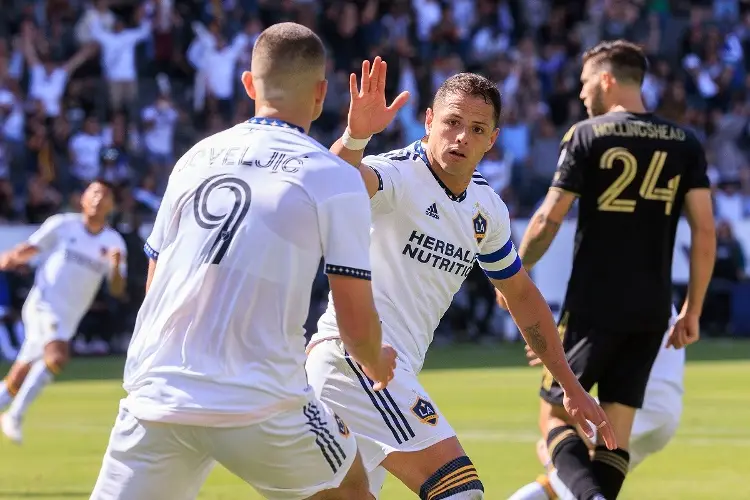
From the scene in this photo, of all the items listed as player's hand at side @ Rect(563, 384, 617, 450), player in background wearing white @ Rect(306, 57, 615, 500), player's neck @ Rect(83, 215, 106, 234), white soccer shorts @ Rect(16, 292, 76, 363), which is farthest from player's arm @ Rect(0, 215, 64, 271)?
player's hand at side @ Rect(563, 384, 617, 450)

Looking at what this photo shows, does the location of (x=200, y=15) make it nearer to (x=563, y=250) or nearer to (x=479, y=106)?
(x=563, y=250)

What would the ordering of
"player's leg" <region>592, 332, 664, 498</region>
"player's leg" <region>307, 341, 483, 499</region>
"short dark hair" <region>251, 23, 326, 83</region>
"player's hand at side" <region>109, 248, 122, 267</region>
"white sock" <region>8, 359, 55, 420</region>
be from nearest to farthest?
"short dark hair" <region>251, 23, 326, 83</region> → "player's leg" <region>307, 341, 483, 499</region> → "player's leg" <region>592, 332, 664, 498</region> → "white sock" <region>8, 359, 55, 420</region> → "player's hand at side" <region>109, 248, 122, 267</region>

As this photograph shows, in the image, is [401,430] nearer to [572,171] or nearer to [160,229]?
[160,229]

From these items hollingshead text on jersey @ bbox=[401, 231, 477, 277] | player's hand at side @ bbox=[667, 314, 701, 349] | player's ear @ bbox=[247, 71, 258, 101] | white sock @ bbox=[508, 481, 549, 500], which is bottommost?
white sock @ bbox=[508, 481, 549, 500]

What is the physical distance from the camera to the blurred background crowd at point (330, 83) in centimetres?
2306

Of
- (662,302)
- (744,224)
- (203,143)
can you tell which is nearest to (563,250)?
(744,224)

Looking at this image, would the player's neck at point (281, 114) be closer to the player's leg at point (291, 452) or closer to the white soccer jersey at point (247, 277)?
the white soccer jersey at point (247, 277)

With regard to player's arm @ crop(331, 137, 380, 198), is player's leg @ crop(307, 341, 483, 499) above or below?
below

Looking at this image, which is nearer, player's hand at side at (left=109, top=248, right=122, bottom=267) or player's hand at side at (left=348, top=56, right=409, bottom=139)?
player's hand at side at (left=348, top=56, right=409, bottom=139)

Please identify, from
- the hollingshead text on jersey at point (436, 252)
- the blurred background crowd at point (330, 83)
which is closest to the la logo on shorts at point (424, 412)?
the hollingshead text on jersey at point (436, 252)

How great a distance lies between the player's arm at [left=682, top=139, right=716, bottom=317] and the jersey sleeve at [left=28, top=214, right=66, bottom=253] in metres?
8.12

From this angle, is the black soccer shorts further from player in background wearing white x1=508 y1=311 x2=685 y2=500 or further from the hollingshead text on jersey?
the hollingshead text on jersey

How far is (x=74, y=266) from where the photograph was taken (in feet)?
48.7

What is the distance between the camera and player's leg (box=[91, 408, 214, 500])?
4613 millimetres
